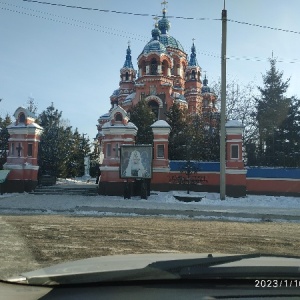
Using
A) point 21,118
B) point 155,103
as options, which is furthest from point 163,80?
point 21,118

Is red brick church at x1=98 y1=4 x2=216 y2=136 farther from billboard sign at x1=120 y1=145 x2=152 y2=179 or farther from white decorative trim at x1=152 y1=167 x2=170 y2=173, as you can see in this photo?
billboard sign at x1=120 y1=145 x2=152 y2=179

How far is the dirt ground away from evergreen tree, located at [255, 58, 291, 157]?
23.5m

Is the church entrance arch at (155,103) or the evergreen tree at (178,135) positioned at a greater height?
the church entrance arch at (155,103)

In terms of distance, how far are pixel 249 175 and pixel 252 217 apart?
780cm

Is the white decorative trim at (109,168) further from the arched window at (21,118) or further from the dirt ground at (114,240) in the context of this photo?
the dirt ground at (114,240)

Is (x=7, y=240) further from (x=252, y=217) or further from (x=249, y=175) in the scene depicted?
(x=249, y=175)

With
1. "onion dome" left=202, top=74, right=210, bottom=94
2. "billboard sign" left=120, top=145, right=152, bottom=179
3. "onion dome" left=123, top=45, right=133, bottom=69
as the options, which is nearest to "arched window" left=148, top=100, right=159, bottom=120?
"onion dome" left=202, top=74, right=210, bottom=94

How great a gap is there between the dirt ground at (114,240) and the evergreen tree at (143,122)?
18237 mm

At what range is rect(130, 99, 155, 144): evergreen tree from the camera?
28.1m

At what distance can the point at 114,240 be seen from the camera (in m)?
7.23

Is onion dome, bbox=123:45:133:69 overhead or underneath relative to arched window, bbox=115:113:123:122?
overhead

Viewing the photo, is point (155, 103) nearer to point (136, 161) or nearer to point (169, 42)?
point (169, 42)

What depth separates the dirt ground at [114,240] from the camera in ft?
18.8

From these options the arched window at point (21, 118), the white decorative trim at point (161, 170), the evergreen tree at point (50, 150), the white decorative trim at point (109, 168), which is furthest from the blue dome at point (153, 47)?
the white decorative trim at point (109, 168)
